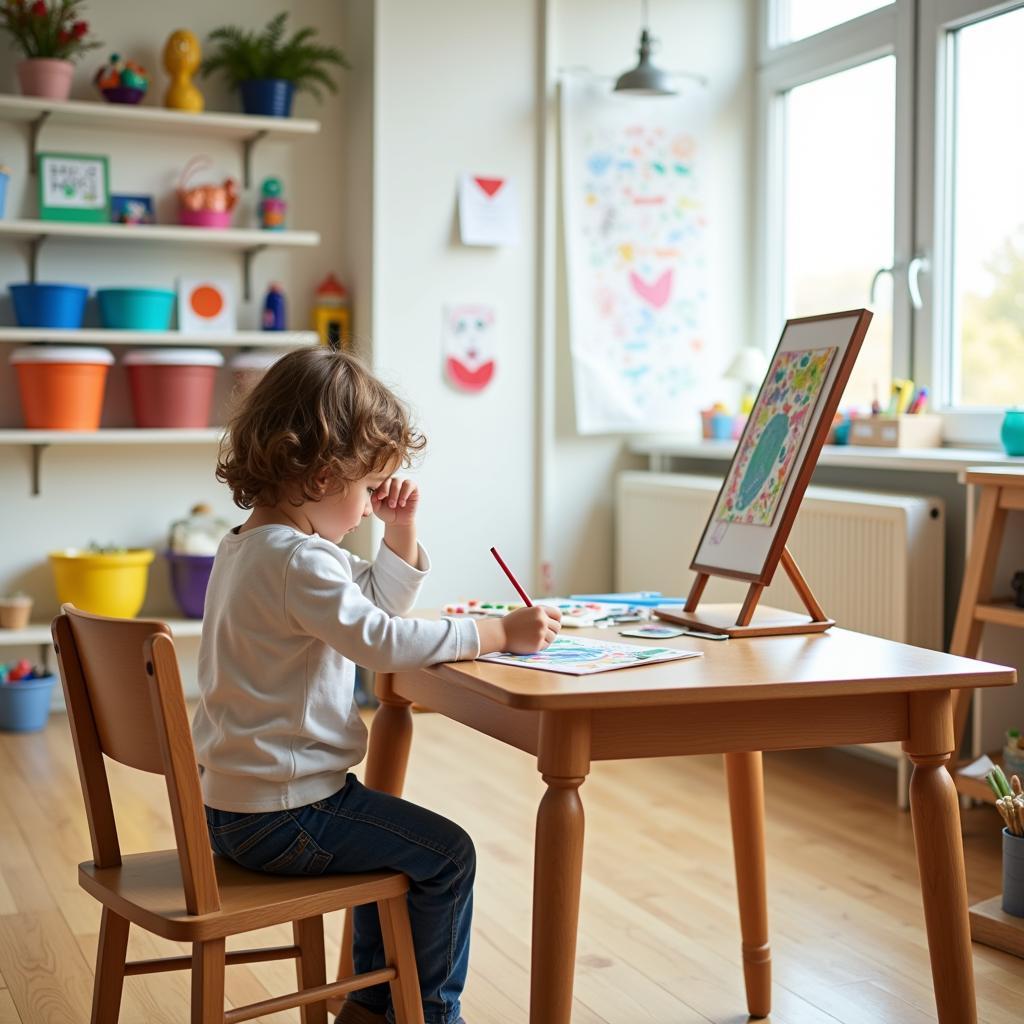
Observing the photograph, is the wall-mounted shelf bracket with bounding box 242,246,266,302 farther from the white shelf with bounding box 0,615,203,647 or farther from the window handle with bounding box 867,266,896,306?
the window handle with bounding box 867,266,896,306

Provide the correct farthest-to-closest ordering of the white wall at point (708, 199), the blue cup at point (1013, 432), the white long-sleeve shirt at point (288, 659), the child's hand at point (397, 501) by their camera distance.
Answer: the white wall at point (708, 199) → the blue cup at point (1013, 432) → the child's hand at point (397, 501) → the white long-sleeve shirt at point (288, 659)

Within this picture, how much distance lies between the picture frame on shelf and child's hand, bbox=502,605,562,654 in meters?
2.85

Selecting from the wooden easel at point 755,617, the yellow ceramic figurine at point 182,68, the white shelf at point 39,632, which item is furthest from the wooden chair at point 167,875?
the yellow ceramic figurine at point 182,68

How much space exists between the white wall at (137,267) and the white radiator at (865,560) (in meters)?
1.51

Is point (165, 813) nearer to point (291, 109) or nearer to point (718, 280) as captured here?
point (291, 109)

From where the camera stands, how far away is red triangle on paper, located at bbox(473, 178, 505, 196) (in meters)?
4.29

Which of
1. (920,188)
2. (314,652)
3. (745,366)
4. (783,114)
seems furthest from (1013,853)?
(783,114)

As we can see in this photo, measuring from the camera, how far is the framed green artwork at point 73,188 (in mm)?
4020

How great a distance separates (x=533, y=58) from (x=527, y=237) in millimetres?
559

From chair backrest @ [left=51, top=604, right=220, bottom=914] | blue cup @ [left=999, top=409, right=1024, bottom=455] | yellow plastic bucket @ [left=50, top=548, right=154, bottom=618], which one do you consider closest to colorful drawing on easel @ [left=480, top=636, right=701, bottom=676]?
chair backrest @ [left=51, top=604, right=220, bottom=914]

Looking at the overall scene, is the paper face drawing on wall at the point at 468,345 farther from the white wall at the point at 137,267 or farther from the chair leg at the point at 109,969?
the chair leg at the point at 109,969

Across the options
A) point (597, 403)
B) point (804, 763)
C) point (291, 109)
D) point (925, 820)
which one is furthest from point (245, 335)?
point (925, 820)

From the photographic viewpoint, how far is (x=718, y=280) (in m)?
4.59

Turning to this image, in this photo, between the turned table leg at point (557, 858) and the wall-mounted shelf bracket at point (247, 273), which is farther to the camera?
the wall-mounted shelf bracket at point (247, 273)
